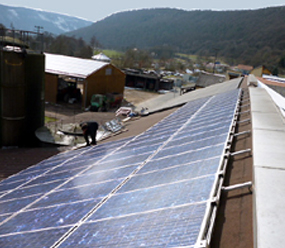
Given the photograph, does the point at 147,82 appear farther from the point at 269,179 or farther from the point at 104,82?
the point at 269,179

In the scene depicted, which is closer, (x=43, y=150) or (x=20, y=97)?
(x=43, y=150)

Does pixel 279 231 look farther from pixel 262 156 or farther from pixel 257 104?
pixel 257 104

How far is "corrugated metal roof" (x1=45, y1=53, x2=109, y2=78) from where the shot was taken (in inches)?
1576

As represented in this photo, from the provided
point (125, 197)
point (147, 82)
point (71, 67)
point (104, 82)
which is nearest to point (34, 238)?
point (125, 197)

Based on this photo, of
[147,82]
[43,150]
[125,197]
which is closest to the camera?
[125,197]

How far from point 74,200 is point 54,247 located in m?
1.75

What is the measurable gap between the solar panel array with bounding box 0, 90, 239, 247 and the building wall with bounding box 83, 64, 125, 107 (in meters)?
31.1

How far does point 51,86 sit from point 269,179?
3974cm

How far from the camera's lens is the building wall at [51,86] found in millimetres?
40531

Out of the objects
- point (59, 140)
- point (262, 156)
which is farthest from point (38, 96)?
point (262, 156)

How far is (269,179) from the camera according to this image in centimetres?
482

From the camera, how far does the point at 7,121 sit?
63.1ft

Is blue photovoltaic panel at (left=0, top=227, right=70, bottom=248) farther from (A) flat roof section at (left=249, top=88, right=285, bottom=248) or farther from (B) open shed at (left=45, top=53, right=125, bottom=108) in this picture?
(B) open shed at (left=45, top=53, right=125, bottom=108)

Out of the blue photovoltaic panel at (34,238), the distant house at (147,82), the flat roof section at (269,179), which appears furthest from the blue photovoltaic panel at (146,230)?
Answer: the distant house at (147,82)
